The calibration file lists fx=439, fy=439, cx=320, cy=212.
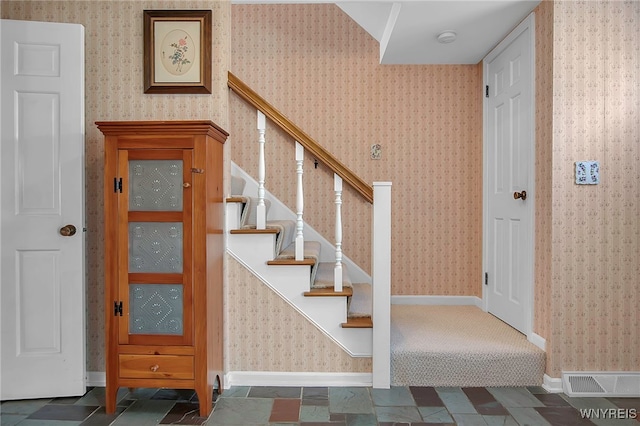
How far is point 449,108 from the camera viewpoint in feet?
12.8

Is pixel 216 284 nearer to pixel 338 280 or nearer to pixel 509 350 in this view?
pixel 338 280

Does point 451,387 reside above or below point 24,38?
below

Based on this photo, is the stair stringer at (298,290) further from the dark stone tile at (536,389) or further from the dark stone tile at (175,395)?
the dark stone tile at (536,389)

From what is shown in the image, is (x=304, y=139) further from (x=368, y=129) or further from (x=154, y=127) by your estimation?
(x=368, y=129)

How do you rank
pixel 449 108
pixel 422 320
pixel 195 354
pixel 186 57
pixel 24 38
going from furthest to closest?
pixel 449 108, pixel 422 320, pixel 186 57, pixel 24 38, pixel 195 354

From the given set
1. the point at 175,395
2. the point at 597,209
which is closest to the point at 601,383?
the point at 597,209

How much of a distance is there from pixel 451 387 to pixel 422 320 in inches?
30.4

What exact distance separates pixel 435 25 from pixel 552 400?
8.04ft

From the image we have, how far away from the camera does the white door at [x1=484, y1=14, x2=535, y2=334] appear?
9.45 feet

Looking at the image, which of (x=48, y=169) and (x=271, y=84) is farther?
(x=271, y=84)

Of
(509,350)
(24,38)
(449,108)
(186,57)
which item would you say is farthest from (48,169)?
(449,108)

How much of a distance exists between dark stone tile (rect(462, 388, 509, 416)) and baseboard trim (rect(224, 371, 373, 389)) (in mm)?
566

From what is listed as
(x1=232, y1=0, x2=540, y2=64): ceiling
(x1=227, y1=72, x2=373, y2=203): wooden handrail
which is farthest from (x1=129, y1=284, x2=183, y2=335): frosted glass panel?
(x1=232, y1=0, x2=540, y2=64): ceiling

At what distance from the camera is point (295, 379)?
2.59 m
